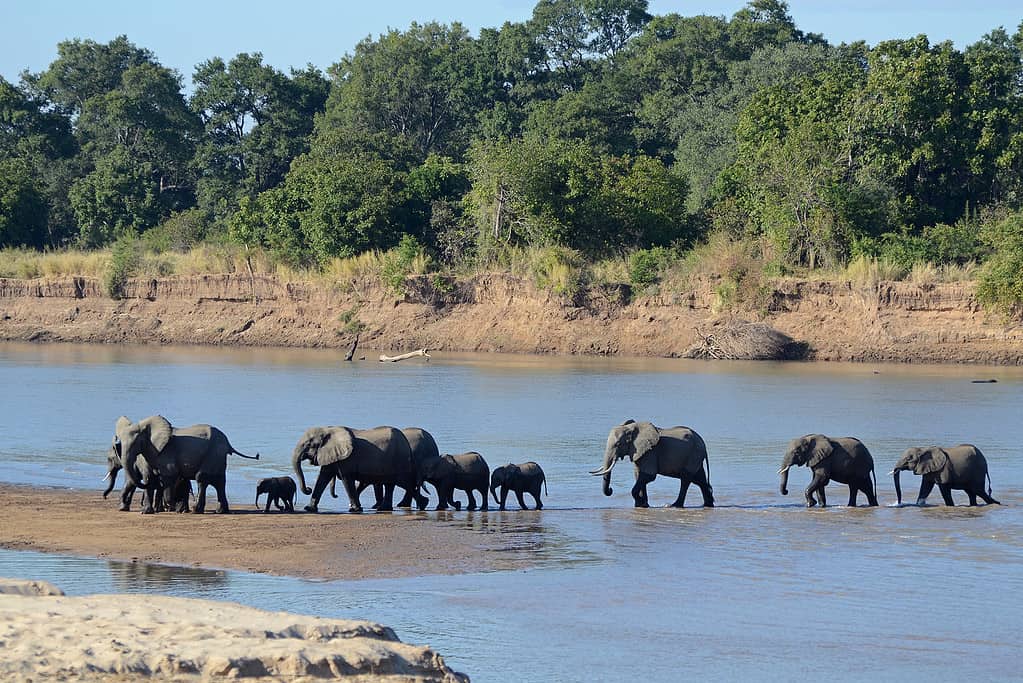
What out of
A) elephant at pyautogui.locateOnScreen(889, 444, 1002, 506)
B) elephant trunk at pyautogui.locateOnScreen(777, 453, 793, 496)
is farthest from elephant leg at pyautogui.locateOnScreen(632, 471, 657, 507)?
elephant at pyautogui.locateOnScreen(889, 444, 1002, 506)

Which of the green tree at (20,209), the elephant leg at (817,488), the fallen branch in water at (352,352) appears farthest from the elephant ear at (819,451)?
the green tree at (20,209)

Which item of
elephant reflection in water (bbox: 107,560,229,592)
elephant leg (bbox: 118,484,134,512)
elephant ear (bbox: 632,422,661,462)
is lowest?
elephant reflection in water (bbox: 107,560,229,592)

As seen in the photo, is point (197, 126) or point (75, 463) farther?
point (197, 126)

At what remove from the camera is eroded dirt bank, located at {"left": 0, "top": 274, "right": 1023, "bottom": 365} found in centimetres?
3847

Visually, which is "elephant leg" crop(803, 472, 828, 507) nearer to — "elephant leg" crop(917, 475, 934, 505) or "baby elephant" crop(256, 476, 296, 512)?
"elephant leg" crop(917, 475, 934, 505)

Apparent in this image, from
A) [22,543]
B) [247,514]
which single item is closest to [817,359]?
[247,514]

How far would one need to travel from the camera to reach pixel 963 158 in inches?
1613

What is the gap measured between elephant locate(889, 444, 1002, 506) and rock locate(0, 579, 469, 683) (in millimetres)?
9269

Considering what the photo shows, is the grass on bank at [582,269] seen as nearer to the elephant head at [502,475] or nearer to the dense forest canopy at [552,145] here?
the dense forest canopy at [552,145]

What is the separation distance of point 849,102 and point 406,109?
81.3 feet

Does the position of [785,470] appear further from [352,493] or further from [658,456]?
[352,493]

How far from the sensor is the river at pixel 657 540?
11.0 metres

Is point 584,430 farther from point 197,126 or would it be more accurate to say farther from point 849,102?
point 197,126

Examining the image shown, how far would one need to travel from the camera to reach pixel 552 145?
44.8 metres
